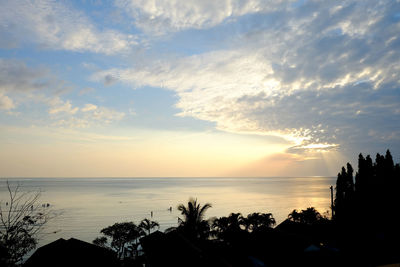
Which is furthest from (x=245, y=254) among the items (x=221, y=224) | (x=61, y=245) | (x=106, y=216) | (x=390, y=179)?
(x=106, y=216)

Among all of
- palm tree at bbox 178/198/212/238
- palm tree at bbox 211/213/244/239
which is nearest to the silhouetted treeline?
palm tree at bbox 211/213/244/239

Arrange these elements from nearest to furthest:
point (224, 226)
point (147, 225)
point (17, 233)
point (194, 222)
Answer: point (17, 233)
point (194, 222)
point (224, 226)
point (147, 225)

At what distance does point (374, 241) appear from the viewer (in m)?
31.5

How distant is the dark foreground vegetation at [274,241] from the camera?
22.0 meters

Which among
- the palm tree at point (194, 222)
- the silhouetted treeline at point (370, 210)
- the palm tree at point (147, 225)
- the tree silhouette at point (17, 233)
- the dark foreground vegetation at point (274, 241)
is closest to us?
the tree silhouette at point (17, 233)

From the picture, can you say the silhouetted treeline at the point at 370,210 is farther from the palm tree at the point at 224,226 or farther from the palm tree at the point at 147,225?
the palm tree at the point at 147,225

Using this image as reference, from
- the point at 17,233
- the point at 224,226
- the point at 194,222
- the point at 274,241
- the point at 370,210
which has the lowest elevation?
the point at 224,226

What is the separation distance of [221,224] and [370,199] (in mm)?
26628

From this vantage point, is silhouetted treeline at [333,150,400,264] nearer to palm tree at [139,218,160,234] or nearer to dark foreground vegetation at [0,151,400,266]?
dark foreground vegetation at [0,151,400,266]

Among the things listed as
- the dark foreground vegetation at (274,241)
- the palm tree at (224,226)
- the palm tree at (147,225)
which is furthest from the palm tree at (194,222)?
the palm tree at (147,225)

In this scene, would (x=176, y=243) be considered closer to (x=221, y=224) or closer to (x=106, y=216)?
(x=221, y=224)

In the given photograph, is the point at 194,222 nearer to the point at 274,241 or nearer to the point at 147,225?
the point at 274,241

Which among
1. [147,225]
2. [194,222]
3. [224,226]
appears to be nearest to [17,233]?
[194,222]

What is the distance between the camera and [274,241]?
2833 cm
